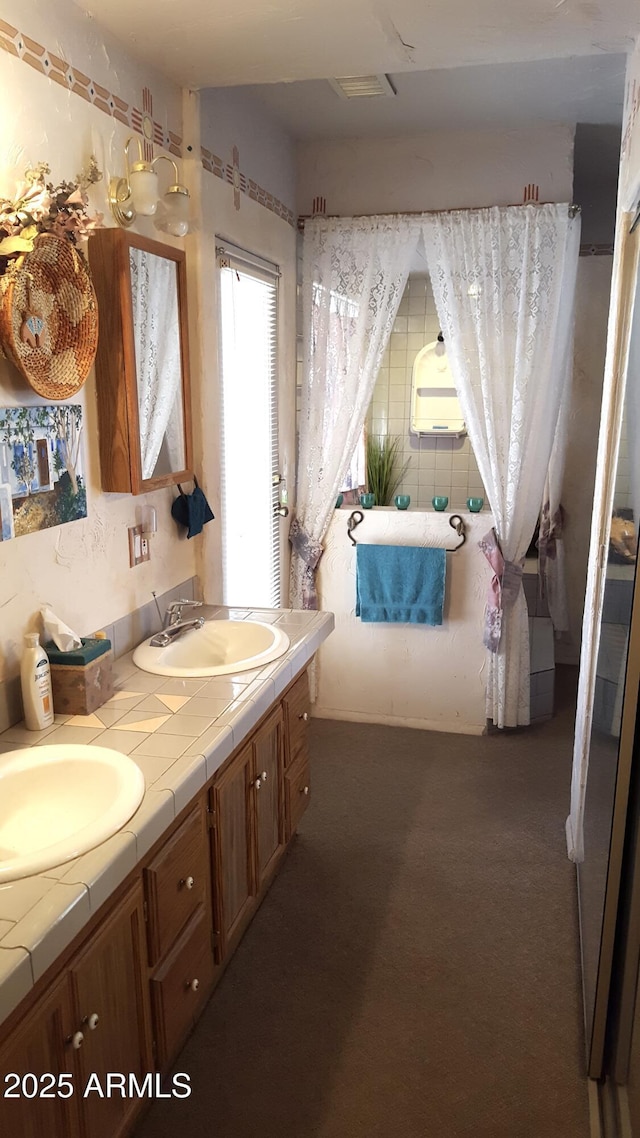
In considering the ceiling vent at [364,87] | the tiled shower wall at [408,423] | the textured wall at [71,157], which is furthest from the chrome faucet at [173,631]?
the ceiling vent at [364,87]

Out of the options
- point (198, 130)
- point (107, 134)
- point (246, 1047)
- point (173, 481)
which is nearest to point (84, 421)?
point (173, 481)

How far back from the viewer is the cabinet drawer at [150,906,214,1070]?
1716 mm

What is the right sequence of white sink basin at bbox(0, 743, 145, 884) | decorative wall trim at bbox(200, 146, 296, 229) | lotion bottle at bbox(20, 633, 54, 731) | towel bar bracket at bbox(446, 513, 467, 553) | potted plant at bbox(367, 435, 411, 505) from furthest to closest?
potted plant at bbox(367, 435, 411, 505)
towel bar bracket at bbox(446, 513, 467, 553)
decorative wall trim at bbox(200, 146, 296, 229)
lotion bottle at bbox(20, 633, 54, 731)
white sink basin at bbox(0, 743, 145, 884)

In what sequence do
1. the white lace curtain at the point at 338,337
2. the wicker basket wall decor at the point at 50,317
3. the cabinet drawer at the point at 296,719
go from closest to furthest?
the wicker basket wall decor at the point at 50,317
the cabinet drawer at the point at 296,719
the white lace curtain at the point at 338,337

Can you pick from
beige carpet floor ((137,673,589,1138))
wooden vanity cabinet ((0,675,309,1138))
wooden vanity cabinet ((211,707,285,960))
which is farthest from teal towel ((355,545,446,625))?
wooden vanity cabinet ((211,707,285,960))

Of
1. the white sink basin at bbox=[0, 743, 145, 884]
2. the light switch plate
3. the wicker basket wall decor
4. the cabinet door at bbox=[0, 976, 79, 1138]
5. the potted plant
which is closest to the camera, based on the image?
the cabinet door at bbox=[0, 976, 79, 1138]

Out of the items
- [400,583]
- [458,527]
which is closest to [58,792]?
[400,583]

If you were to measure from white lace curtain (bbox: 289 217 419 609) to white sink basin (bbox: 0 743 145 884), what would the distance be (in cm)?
212

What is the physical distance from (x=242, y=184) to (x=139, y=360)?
1106 mm

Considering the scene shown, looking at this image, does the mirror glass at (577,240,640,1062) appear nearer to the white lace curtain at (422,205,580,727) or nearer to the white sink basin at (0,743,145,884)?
the white sink basin at (0,743,145,884)

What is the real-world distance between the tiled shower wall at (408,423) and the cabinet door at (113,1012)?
2625 mm

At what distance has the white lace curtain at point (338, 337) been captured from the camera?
3.44m

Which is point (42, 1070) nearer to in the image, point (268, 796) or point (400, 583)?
point (268, 796)

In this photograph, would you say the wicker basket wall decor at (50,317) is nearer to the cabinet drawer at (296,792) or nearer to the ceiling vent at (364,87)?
the cabinet drawer at (296,792)
